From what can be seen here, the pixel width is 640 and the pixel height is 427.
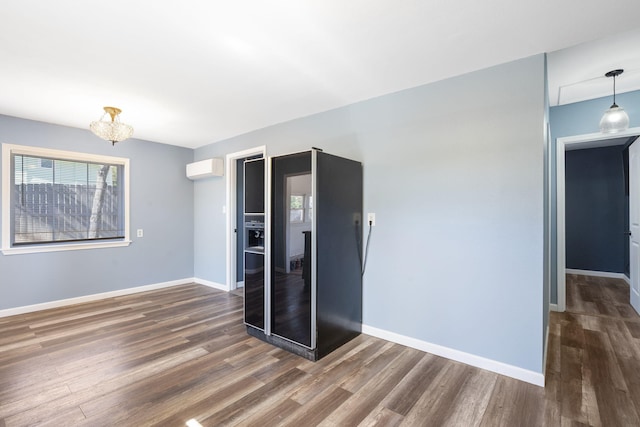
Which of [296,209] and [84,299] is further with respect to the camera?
[84,299]

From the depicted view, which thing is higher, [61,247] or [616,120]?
[616,120]

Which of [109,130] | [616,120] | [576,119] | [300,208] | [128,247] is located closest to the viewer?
[300,208]

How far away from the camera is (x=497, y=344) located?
2283mm

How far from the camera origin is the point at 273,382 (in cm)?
214

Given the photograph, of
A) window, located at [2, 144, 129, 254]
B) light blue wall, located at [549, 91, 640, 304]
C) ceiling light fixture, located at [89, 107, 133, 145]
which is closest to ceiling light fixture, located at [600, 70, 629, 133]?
light blue wall, located at [549, 91, 640, 304]

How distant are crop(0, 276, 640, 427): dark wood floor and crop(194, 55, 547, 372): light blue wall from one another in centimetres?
35

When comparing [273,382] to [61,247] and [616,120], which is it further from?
[616,120]

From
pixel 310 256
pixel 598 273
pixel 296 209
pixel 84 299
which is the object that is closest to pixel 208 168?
pixel 84 299

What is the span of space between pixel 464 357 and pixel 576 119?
3097 millimetres

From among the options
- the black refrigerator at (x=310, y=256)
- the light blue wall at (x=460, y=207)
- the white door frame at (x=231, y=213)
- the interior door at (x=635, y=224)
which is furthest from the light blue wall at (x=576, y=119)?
the white door frame at (x=231, y=213)

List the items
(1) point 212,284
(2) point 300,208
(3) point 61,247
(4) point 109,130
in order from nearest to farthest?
(2) point 300,208, (4) point 109,130, (3) point 61,247, (1) point 212,284

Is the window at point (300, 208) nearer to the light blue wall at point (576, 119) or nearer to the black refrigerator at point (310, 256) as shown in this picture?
the black refrigerator at point (310, 256)

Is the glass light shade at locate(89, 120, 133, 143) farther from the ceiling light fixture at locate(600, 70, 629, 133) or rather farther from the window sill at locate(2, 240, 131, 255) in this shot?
the ceiling light fixture at locate(600, 70, 629, 133)

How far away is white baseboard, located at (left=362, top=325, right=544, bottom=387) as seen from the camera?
2.14m
